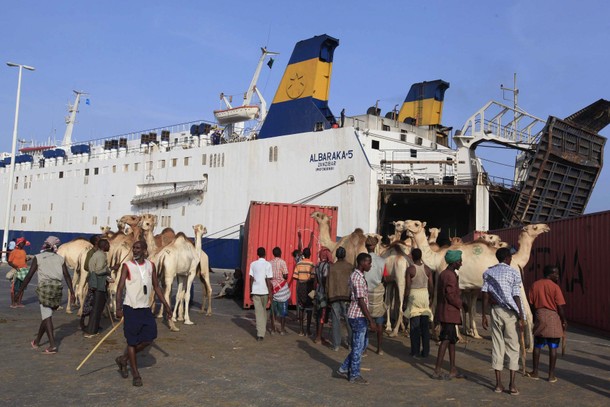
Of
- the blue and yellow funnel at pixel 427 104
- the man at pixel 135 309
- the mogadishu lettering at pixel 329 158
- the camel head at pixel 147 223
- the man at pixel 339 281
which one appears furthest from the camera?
the blue and yellow funnel at pixel 427 104

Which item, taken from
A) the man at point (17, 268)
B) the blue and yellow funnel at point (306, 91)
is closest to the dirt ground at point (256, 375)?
the man at point (17, 268)

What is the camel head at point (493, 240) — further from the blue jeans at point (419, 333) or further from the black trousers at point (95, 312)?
the black trousers at point (95, 312)

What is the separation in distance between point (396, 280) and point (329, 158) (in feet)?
57.1

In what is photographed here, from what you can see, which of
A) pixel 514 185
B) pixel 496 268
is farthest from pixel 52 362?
pixel 514 185

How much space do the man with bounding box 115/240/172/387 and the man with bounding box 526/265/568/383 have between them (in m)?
5.36

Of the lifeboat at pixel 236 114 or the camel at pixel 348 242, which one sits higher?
the lifeboat at pixel 236 114

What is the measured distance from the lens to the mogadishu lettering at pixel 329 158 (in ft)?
90.1

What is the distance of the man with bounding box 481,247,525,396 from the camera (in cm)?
699

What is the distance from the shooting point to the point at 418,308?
9.09 meters

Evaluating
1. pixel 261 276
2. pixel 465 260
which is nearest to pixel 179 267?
pixel 261 276

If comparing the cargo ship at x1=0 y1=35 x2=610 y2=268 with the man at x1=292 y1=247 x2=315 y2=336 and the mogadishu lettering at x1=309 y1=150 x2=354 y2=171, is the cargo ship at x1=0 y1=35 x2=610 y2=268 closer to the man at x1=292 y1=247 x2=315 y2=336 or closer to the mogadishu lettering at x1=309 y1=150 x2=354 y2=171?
the mogadishu lettering at x1=309 y1=150 x2=354 y2=171

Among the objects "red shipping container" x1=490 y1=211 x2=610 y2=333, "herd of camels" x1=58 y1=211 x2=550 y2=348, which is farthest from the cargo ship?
"herd of camels" x1=58 y1=211 x2=550 y2=348

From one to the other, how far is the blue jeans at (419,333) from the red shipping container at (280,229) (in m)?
6.49

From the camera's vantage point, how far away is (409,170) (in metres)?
27.3
